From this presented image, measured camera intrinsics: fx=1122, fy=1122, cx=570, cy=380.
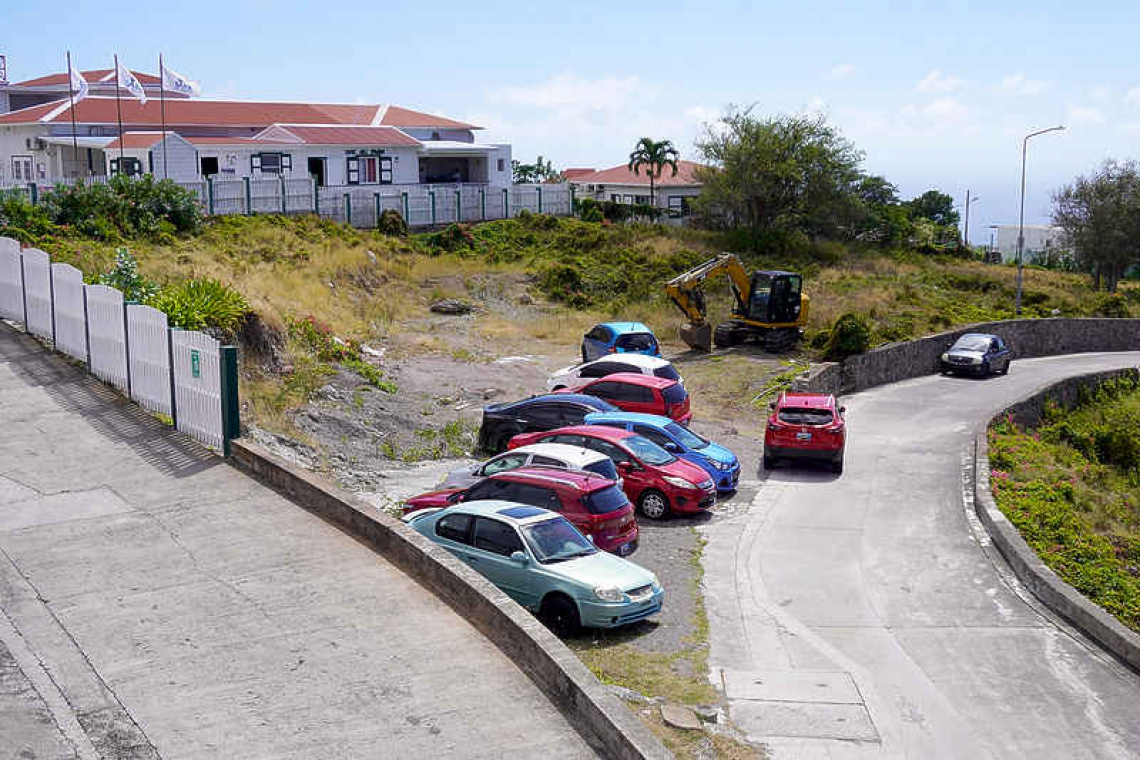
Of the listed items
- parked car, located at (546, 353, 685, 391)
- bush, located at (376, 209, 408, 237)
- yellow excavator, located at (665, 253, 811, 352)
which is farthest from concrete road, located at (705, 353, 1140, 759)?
bush, located at (376, 209, 408, 237)

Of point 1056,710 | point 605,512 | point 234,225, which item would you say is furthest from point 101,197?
point 1056,710

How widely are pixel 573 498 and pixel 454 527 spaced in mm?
2048

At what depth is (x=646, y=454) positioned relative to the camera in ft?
64.6

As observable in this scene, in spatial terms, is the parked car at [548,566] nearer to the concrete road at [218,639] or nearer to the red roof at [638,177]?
the concrete road at [218,639]

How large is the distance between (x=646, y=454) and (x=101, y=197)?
22.9 metres

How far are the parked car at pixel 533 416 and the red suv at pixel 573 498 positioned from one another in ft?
18.5

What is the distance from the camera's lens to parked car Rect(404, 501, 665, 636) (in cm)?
1340

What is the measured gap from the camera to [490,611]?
35.7ft

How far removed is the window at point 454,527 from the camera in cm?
1445

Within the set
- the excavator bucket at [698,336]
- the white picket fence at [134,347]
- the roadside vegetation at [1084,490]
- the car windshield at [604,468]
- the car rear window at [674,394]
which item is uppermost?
the white picket fence at [134,347]

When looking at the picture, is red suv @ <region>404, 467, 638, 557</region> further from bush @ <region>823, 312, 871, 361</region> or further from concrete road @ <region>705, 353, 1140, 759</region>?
bush @ <region>823, 312, 871, 361</region>

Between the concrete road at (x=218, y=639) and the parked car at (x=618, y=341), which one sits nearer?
the concrete road at (x=218, y=639)

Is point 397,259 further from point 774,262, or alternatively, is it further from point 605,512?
point 605,512

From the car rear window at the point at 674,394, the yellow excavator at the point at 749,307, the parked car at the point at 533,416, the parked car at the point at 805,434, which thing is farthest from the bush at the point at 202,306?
the yellow excavator at the point at 749,307
